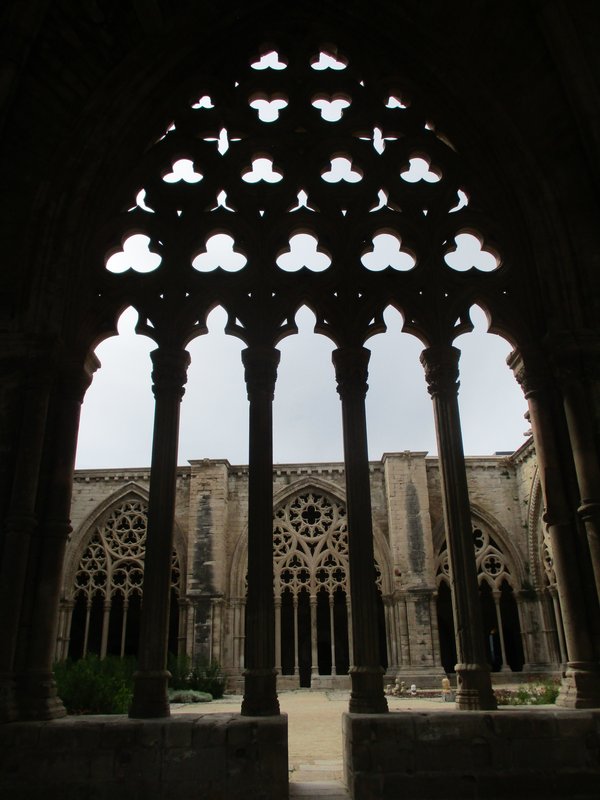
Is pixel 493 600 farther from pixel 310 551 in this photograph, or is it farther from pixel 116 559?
pixel 116 559

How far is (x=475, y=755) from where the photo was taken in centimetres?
394

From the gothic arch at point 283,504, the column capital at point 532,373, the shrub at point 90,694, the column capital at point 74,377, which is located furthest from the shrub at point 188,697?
the column capital at point 532,373

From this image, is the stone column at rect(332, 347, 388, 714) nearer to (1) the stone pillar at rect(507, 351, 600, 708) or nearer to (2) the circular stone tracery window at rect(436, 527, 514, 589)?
(1) the stone pillar at rect(507, 351, 600, 708)

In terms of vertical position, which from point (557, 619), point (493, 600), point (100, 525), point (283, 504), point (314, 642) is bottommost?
point (314, 642)

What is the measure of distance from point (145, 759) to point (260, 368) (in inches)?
111

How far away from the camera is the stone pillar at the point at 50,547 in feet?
14.0

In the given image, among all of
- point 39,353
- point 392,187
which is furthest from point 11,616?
point 392,187

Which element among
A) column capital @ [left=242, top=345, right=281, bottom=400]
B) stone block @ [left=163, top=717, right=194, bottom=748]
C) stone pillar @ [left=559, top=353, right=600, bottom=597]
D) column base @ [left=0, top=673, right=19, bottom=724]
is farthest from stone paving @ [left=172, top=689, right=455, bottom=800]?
column capital @ [left=242, top=345, right=281, bottom=400]

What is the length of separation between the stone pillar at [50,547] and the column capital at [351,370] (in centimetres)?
204

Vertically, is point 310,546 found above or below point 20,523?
above

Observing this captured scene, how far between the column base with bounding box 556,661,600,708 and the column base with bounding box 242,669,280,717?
1.94 metres

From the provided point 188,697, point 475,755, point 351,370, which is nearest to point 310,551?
point 188,697

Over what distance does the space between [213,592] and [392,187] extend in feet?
43.8

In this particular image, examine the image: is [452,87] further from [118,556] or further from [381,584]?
[118,556]
